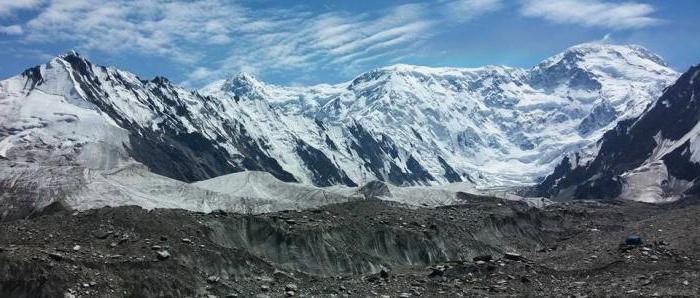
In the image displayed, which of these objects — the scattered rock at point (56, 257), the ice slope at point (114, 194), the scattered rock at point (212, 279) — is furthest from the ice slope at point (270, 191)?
the scattered rock at point (56, 257)

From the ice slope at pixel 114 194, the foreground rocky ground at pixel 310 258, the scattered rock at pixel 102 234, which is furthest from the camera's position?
the ice slope at pixel 114 194

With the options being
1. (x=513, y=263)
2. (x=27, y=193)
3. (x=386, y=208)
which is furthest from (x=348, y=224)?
(x=27, y=193)

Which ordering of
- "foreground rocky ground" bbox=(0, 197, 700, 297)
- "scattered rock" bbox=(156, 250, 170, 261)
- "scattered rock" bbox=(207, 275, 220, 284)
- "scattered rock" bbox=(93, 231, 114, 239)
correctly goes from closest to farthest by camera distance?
"foreground rocky ground" bbox=(0, 197, 700, 297) → "scattered rock" bbox=(207, 275, 220, 284) → "scattered rock" bbox=(156, 250, 170, 261) → "scattered rock" bbox=(93, 231, 114, 239)

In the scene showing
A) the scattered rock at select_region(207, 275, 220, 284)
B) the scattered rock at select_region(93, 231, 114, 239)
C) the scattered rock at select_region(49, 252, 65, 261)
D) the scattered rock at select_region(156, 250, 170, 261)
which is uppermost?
the scattered rock at select_region(93, 231, 114, 239)

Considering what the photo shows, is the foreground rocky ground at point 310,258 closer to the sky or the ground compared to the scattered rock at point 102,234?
closer to the ground

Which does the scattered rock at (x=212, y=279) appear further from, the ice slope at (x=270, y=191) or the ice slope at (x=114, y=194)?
the ice slope at (x=270, y=191)

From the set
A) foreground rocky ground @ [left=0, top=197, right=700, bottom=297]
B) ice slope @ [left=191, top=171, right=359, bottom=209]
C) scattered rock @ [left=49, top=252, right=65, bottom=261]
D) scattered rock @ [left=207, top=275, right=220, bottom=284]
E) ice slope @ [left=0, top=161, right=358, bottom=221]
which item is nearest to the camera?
scattered rock @ [left=49, top=252, right=65, bottom=261]

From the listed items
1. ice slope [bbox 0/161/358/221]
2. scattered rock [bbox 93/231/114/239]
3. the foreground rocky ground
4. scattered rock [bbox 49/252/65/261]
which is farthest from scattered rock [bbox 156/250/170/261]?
ice slope [bbox 0/161/358/221]

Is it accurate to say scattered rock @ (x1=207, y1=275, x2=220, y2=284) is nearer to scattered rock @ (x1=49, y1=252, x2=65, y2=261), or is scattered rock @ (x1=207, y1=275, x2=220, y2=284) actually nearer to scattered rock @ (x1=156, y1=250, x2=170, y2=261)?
scattered rock @ (x1=156, y1=250, x2=170, y2=261)

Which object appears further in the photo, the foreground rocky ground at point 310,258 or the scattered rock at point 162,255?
the scattered rock at point 162,255

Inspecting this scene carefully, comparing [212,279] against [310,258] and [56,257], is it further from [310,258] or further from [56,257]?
[310,258]
